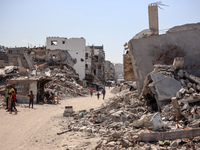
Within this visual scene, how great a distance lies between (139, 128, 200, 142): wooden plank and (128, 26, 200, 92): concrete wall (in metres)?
5.30

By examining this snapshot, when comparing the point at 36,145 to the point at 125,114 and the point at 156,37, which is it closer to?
the point at 125,114

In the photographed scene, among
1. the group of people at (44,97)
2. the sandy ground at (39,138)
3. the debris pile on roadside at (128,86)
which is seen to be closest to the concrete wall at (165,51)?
the sandy ground at (39,138)

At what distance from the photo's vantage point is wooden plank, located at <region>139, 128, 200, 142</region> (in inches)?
197

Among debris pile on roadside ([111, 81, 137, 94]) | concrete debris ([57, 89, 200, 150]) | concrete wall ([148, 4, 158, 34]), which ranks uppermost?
concrete wall ([148, 4, 158, 34])

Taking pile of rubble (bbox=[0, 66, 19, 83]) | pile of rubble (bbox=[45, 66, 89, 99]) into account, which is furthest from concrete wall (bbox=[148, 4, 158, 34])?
pile of rubble (bbox=[45, 66, 89, 99])

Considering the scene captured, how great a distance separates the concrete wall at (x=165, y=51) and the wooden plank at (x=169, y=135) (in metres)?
5.30

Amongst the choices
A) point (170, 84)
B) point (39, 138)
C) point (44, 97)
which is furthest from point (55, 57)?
point (170, 84)

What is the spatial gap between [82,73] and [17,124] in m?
39.8

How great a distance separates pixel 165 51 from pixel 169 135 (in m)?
6.22

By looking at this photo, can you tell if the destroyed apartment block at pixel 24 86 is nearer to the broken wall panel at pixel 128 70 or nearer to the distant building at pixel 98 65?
the broken wall panel at pixel 128 70

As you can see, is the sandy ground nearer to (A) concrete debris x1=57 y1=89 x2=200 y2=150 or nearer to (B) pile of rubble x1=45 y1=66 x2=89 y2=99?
(A) concrete debris x1=57 y1=89 x2=200 y2=150

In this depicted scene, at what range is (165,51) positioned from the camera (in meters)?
10.6

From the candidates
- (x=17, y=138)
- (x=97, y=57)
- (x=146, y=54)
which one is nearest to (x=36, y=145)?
(x=17, y=138)

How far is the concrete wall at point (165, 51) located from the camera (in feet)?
32.7
